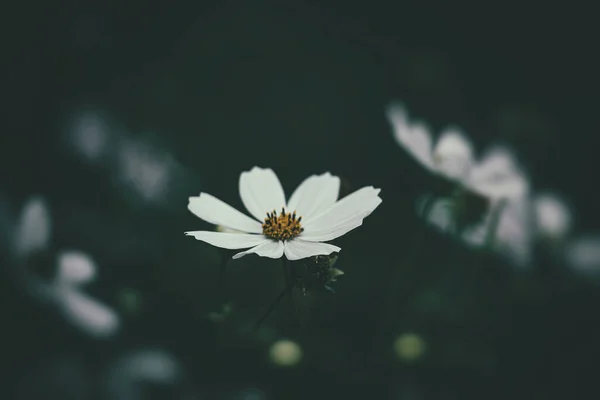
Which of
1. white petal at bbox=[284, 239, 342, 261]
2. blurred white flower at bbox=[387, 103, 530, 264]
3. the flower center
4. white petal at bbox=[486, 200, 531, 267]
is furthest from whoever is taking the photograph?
white petal at bbox=[486, 200, 531, 267]

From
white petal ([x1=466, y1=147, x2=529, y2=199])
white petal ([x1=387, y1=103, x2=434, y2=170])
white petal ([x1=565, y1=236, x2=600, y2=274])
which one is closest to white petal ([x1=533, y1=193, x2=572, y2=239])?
white petal ([x1=565, y1=236, x2=600, y2=274])

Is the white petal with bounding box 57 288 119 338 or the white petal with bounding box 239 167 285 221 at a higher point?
the white petal with bounding box 239 167 285 221

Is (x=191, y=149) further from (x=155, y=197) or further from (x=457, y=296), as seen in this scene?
(x=457, y=296)

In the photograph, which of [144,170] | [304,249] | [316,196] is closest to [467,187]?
[316,196]

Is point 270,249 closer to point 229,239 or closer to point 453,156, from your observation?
point 229,239

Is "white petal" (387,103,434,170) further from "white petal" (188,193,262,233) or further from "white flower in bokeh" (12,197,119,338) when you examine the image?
"white flower in bokeh" (12,197,119,338)

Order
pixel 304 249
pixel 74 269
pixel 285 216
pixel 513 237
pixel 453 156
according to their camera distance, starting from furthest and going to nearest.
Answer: pixel 513 237
pixel 453 156
pixel 74 269
pixel 285 216
pixel 304 249
